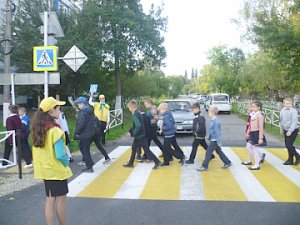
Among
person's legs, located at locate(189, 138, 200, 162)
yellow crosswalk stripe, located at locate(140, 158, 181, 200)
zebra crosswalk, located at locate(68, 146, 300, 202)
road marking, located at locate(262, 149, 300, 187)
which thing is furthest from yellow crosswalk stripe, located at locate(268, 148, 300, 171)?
yellow crosswalk stripe, located at locate(140, 158, 181, 200)

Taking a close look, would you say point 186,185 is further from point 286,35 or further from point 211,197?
point 286,35

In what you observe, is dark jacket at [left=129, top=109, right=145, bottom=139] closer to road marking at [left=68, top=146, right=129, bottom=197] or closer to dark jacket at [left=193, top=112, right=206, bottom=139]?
road marking at [left=68, top=146, right=129, bottom=197]

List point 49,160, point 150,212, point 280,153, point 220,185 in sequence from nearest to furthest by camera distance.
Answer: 1. point 49,160
2. point 150,212
3. point 220,185
4. point 280,153

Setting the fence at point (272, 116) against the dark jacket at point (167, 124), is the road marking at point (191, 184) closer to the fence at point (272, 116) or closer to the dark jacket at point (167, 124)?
the dark jacket at point (167, 124)

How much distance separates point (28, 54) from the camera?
24.2 metres

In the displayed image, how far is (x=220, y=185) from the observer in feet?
22.5

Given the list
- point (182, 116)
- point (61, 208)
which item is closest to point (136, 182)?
point (61, 208)

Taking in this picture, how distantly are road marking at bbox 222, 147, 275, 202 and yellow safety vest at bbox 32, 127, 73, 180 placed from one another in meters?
3.26

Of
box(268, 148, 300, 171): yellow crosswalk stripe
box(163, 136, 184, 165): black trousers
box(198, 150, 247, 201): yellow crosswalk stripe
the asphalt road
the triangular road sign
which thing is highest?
the triangular road sign

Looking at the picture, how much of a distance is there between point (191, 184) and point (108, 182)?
1.60 meters

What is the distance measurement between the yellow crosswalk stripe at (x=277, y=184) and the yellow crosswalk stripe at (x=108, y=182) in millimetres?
2720

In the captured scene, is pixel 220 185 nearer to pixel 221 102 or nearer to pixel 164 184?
pixel 164 184

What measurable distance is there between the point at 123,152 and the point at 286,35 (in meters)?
8.55

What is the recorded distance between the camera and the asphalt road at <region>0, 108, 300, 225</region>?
16.0ft
